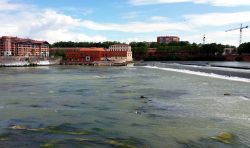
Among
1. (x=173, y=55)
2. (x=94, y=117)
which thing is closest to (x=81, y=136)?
(x=94, y=117)

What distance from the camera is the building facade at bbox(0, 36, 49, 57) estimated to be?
113m

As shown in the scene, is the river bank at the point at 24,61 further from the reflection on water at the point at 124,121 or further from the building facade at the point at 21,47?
the reflection on water at the point at 124,121

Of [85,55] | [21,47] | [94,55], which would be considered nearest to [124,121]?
[94,55]

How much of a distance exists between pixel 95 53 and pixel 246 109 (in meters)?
98.1

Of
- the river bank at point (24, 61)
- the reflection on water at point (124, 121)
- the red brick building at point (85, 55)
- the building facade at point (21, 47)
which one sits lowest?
the reflection on water at point (124, 121)

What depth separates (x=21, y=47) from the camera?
11850 centimetres

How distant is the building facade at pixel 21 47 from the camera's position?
113 meters

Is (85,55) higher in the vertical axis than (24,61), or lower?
higher

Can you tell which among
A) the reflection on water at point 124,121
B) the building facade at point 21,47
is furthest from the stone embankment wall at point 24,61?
the reflection on water at point 124,121

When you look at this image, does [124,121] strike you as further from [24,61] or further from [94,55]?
[94,55]

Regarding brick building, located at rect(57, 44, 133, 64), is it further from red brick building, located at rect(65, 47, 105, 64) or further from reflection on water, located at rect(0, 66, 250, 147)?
reflection on water, located at rect(0, 66, 250, 147)

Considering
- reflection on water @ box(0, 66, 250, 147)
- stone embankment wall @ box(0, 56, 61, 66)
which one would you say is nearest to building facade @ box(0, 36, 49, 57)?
stone embankment wall @ box(0, 56, 61, 66)

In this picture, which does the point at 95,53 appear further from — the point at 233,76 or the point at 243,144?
the point at 243,144

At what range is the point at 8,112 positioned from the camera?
57.1 feet
